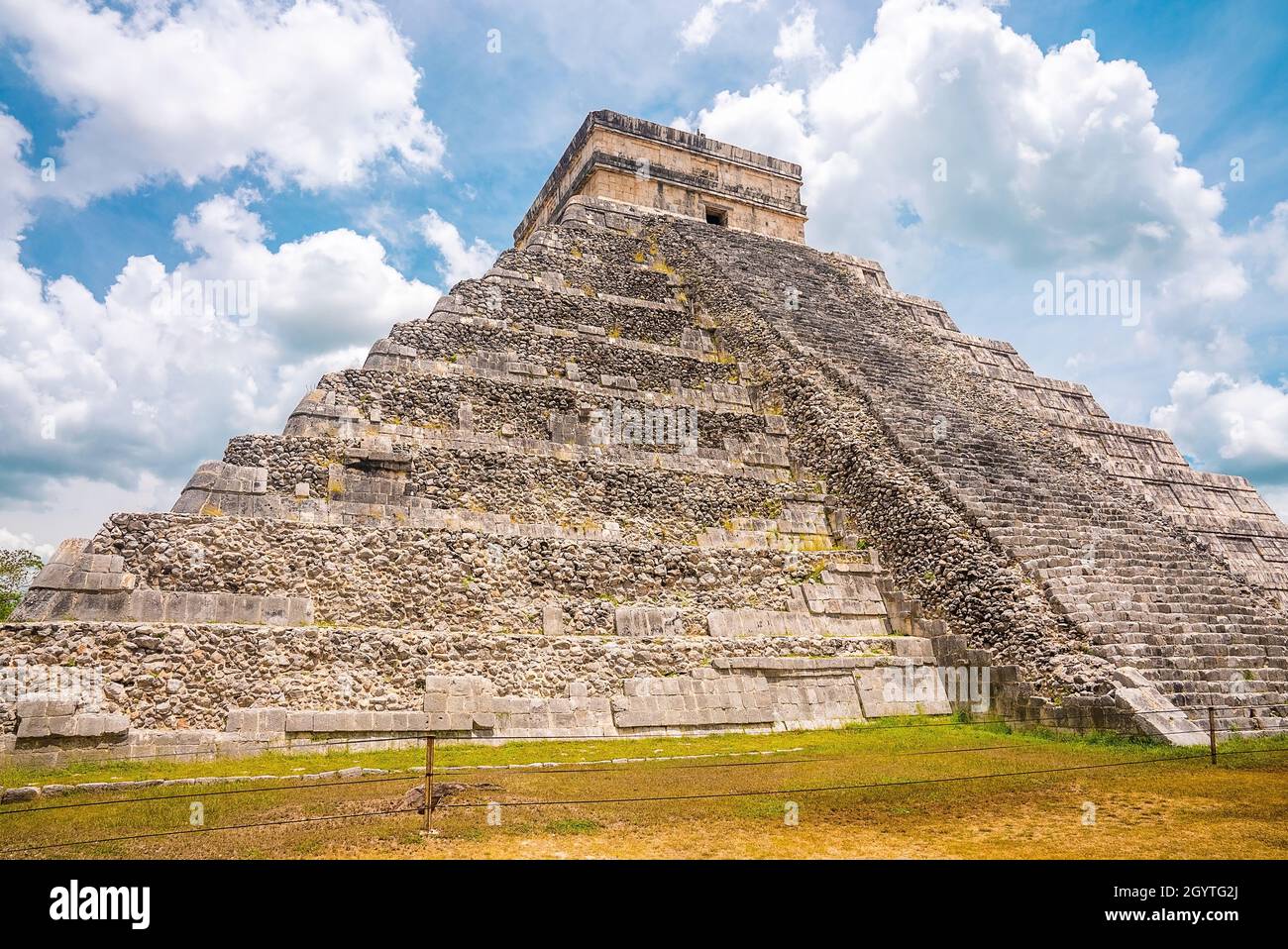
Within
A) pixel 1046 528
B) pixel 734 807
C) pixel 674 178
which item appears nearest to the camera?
pixel 734 807

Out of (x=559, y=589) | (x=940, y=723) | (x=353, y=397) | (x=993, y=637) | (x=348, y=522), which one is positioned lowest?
(x=940, y=723)

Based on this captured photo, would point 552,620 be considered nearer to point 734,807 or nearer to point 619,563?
point 619,563

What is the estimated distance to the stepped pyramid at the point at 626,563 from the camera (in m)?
9.88

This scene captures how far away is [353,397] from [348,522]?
255 cm

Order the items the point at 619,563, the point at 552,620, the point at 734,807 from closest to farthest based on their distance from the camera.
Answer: the point at 734,807 → the point at 552,620 → the point at 619,563

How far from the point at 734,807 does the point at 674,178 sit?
19610mm

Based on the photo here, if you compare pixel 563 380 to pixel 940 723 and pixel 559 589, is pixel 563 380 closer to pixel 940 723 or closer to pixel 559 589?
pixel 559 589

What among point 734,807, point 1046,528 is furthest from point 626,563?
point 1046,528

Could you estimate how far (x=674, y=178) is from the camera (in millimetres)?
23406

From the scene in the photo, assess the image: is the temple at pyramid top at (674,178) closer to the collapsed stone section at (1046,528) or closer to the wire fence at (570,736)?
the collapsed stone section at (1046,528)

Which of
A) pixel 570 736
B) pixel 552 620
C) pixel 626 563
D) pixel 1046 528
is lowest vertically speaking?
pixel 570 736

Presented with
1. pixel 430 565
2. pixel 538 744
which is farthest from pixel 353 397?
pixel 538 744

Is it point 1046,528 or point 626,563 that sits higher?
point 1046,528

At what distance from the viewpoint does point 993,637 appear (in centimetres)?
1202
